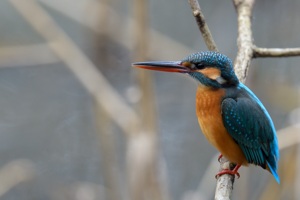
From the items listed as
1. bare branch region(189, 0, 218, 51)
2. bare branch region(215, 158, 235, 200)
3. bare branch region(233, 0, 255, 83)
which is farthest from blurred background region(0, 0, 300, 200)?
bare branch region(215, 158, 235, 200)

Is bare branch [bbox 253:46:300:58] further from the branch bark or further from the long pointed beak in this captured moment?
the long pointed beak

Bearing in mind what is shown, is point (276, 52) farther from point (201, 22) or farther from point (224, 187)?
point (224, 187)

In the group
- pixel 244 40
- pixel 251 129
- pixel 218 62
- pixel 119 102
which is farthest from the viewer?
pixel 119 102

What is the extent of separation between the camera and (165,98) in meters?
5.21

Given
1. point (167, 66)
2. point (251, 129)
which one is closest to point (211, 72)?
point (167, 66)

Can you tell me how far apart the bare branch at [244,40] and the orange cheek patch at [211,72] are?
148 millimetres

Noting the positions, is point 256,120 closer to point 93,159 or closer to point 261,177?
point 261,177

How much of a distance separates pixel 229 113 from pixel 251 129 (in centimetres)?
13

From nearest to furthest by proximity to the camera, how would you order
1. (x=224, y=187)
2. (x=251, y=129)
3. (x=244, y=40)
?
1. (x=224, y=187)
2. (x=251, y=129)
3. (x=244, y=40)

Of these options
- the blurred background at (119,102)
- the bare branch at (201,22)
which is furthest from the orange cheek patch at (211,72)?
the blurred background at (119,102)

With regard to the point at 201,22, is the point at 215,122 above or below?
below

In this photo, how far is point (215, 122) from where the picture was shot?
2635 mm

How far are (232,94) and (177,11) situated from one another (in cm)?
313

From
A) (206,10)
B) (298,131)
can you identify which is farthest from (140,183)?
(206,10)
